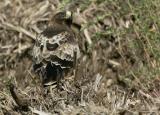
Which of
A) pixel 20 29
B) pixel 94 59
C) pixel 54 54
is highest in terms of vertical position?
pixel 20 29

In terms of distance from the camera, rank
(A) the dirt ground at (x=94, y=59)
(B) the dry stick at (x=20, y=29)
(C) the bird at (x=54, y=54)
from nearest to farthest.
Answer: (A) the dirt ground at (x=94, y=59)
(C) the bird at (x=54, y=54)
(B) the dry stick at (x=20, y=29)

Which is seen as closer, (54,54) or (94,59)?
(54,54)

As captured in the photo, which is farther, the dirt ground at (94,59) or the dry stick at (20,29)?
the dry stick at (20,29)

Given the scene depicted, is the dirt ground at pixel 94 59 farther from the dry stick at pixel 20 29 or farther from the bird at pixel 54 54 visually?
the bird at pixel 54 54

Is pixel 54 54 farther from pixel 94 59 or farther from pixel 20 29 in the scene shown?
pixel 20 29

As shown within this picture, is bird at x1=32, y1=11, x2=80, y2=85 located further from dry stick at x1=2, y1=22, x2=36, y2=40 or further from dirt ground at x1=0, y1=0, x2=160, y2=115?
dry stick at x1=2, y1=22, x2=36, y2=40

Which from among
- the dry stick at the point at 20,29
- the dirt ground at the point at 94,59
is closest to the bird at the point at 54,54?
the dirt ground at the point at 94,59

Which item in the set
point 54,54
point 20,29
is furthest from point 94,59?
point 54,54

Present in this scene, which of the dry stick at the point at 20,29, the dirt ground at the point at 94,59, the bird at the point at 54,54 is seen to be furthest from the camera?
the dry stick at the point at 20,29

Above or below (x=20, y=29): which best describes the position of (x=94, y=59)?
below
